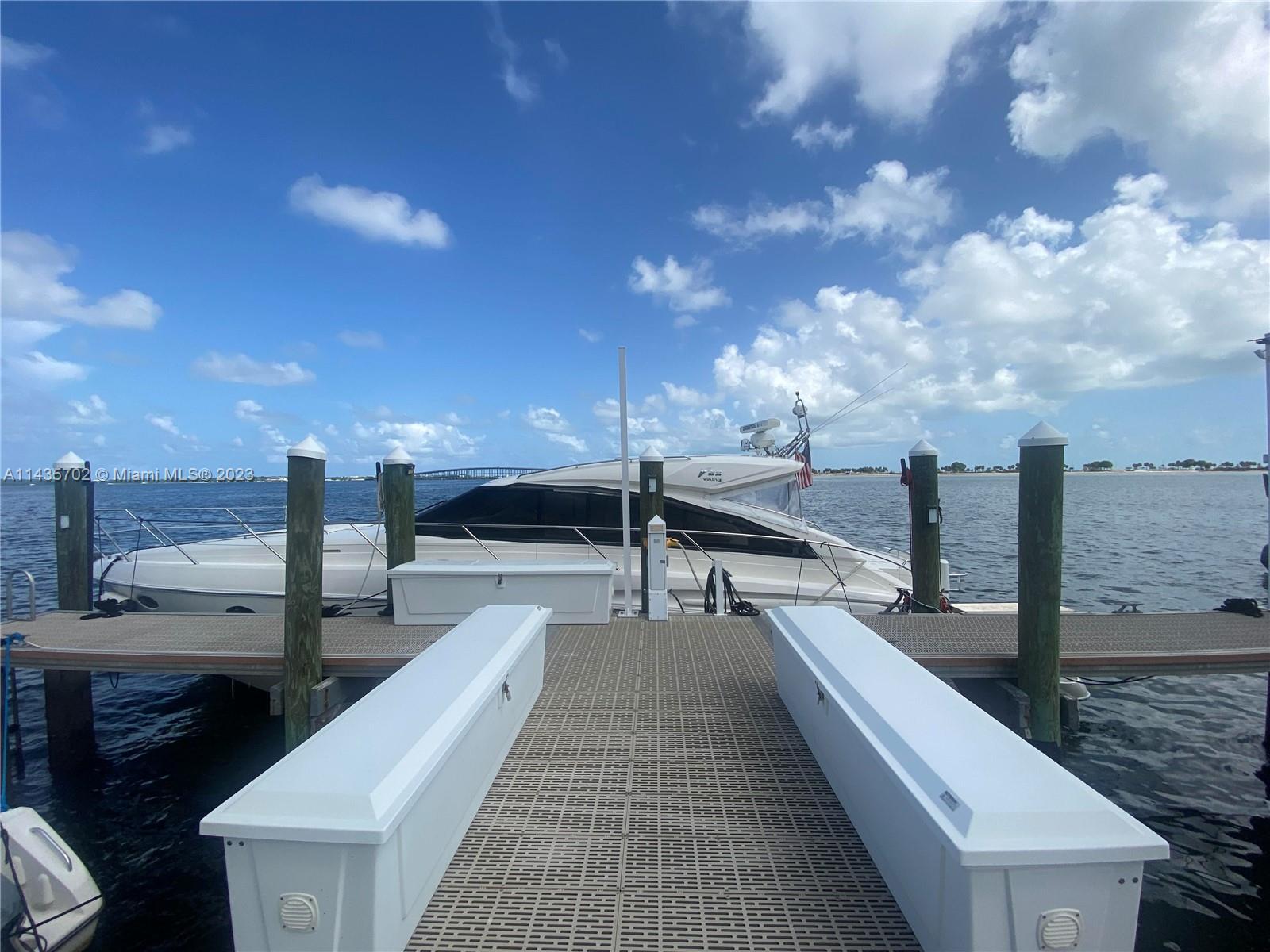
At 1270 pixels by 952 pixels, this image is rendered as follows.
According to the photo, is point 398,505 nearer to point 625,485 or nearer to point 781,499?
point 625,485

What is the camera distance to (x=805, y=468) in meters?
11.9

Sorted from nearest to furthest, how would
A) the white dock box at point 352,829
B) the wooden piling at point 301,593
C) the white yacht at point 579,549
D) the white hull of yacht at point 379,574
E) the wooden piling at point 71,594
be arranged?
the white dock box at point 352,829
the wooden piling at point 301,593
the wooden piling at point 71,594
the white hull of yacht at point 379,574
the white yacht at point 579,549

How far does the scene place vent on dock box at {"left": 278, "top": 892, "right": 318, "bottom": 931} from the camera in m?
2.12

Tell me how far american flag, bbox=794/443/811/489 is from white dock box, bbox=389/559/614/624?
5174mm

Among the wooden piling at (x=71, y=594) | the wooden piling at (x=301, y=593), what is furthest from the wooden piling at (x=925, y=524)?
the wooden piling at (x=71, y=594)

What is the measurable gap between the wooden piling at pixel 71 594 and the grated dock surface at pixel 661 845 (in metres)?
6.24

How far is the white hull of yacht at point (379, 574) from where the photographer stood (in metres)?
9.49

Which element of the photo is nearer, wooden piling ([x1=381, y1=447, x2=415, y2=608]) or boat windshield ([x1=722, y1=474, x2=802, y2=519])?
wooden piling ([x1=381, y1=447, x2=415, y2=608])

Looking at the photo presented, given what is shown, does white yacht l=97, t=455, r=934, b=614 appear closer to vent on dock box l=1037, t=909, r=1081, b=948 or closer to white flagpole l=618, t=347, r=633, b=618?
white flagpole l=618, t=347, r=633, b=618

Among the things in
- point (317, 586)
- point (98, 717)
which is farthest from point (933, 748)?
point (98, 717)

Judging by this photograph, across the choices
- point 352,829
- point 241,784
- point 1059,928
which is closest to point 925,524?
point 1059,928

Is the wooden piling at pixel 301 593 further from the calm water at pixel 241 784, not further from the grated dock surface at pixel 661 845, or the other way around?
the grated dock surface at pixel 661 845

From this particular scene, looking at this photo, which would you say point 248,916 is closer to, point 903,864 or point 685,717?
point 903,864

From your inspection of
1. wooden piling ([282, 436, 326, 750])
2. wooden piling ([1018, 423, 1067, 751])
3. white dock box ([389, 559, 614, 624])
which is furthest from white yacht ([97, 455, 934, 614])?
wooden piling ([1018, 423, 1067, 751])
